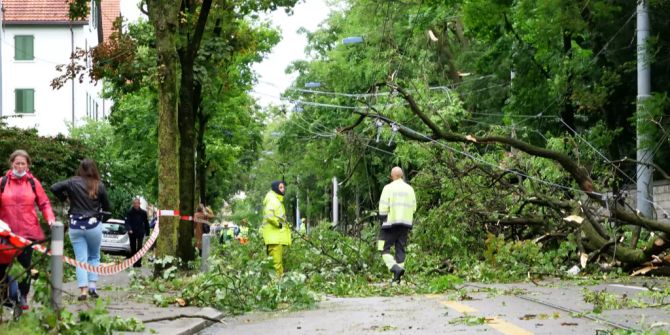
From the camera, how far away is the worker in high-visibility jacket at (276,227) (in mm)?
18263

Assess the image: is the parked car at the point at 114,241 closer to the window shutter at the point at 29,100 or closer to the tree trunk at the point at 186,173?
the window shutter at the point at 29,100

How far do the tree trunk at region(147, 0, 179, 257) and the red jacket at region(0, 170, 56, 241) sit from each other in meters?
7.03

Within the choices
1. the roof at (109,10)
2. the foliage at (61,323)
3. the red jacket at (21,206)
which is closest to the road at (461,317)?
the foliage at (61,323)

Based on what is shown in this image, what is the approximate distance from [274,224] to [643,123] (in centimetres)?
664

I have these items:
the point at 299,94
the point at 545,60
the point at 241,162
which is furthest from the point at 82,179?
the point at 241,162

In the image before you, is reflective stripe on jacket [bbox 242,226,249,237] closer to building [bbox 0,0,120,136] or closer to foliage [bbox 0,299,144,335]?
foliage [bbox 0,299,144,335]

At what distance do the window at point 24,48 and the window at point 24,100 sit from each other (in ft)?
6.07

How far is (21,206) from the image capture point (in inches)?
451

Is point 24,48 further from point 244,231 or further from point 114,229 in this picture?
point 244,231

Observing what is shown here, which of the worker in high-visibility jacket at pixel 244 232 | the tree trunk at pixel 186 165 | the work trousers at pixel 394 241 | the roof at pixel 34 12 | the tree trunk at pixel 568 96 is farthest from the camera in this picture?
the roof at pixel 34 12

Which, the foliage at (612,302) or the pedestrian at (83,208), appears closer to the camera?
the foliage at (612,302)

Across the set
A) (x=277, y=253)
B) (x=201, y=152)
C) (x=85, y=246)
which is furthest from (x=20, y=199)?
(x=201, y=152)

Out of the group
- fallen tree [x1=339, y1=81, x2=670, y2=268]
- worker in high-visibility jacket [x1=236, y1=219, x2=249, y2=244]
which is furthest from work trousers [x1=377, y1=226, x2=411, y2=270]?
worker in high-visibility jacket [x1=236, y1=219, x2=249, y2=244]

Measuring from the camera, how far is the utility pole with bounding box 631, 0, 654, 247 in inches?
785
